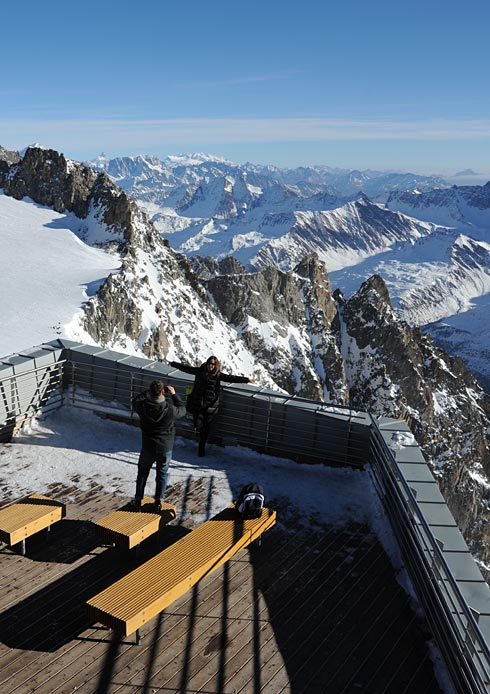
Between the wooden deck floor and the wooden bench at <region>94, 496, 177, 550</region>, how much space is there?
1.39 feet

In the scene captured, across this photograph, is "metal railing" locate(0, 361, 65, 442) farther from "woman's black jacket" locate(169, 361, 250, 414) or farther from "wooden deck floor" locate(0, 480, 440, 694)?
"wooden deck floor" locate(0, 480, 440, 694)

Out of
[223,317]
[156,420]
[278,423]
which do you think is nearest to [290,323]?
[223,317]

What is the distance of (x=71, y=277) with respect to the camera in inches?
2734

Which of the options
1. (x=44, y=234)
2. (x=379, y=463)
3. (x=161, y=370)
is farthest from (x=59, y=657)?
(x=44, y=234)

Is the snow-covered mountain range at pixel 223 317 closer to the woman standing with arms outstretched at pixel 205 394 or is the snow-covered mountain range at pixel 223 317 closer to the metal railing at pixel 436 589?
the woman standing with arms outstretched at pixel 205 394

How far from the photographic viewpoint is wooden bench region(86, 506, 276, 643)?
7266 mm

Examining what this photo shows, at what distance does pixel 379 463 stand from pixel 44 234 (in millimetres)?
81701

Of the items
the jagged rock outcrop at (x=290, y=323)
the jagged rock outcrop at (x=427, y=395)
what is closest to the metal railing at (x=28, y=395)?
the jagged rock outcrop at (x=290, y=323)

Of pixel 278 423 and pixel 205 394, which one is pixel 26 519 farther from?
pixel 278 423

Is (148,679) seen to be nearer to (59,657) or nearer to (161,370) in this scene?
(59,657)

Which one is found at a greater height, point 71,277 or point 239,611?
point 239,611

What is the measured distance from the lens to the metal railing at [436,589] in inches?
254

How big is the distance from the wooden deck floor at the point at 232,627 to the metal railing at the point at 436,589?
37 centimetres

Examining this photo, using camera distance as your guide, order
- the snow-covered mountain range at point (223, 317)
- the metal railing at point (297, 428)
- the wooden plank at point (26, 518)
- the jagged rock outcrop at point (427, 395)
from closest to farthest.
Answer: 1. the metal railing at point (297, 428)
2. the wooden plank at point (26, 518)
3. the snow-covered mountain range at point (223, 317)
4. the jagged rock outcrop at point (427, 395)
